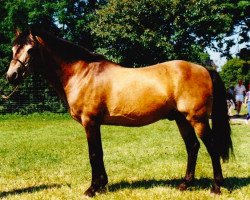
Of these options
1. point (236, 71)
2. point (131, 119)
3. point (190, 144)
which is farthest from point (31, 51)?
point (236, 71)

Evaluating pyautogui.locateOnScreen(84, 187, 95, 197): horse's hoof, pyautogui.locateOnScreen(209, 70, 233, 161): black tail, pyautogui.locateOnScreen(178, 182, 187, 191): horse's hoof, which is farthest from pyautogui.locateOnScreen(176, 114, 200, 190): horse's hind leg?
pyautogui.locateOnScreen(84, 187, 95, 197): horse's hoof

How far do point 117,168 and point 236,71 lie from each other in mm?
28139

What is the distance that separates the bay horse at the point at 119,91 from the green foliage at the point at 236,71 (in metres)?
27.4

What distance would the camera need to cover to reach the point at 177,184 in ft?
20.5

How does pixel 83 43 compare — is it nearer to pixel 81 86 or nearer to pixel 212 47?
pixel 212 47

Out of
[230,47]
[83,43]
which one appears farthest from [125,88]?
[230,47]

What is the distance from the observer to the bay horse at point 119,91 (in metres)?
5.62

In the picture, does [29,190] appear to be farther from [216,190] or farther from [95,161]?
[216,190]

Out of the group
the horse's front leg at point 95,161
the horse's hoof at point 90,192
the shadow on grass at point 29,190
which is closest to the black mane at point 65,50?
the horse's front leg at point 95,161

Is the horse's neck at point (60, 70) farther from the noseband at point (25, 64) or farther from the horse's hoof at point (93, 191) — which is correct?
the horse's hoof at point (93, 191)

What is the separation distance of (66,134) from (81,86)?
8.11 meters

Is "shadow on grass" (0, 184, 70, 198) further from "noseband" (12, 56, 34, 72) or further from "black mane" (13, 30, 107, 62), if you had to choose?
"black mane" (13, 30, 107, 62)

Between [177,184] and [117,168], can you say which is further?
[117,168]

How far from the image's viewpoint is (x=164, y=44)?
2136cm
